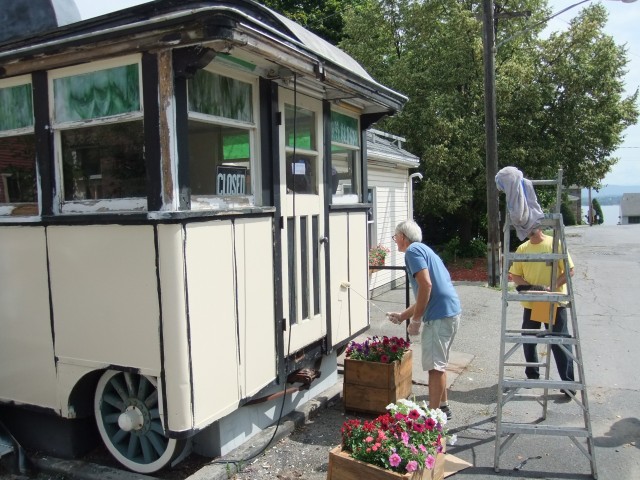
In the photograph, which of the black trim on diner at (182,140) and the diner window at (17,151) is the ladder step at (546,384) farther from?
the diner window at (17,151)

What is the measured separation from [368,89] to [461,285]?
8726mm

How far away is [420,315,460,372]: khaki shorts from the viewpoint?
4.60 meters

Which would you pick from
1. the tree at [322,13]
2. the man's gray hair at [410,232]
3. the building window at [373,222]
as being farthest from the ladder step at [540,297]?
the tree at [322,13]

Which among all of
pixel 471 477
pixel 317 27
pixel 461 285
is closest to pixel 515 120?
pixel 461 285

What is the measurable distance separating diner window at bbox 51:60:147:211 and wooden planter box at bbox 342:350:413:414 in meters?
2.50

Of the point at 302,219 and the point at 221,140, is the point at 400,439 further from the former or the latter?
the point at 221,140

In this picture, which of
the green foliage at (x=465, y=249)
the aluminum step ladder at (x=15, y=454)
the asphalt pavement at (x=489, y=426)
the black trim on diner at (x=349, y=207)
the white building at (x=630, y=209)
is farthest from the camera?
the white building at (x=630, y=209)

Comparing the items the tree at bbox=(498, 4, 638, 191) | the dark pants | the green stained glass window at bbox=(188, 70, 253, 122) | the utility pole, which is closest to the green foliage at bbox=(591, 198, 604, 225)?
the tree at bbox=(498, 4, 638, 191)

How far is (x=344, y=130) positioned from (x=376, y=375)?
2532 mm

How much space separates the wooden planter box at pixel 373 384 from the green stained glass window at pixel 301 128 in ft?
6.67

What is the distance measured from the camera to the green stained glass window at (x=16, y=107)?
161 inches

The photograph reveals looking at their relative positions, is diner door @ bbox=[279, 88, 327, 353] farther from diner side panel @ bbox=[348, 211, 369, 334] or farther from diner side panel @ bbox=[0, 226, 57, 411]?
diner side panel @ bbox=[0, 226, 57, 411]

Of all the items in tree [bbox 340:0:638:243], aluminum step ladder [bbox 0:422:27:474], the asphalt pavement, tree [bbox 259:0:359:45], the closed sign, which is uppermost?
tree [bbox 259:0:359:45]

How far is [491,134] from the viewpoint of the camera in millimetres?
12078
